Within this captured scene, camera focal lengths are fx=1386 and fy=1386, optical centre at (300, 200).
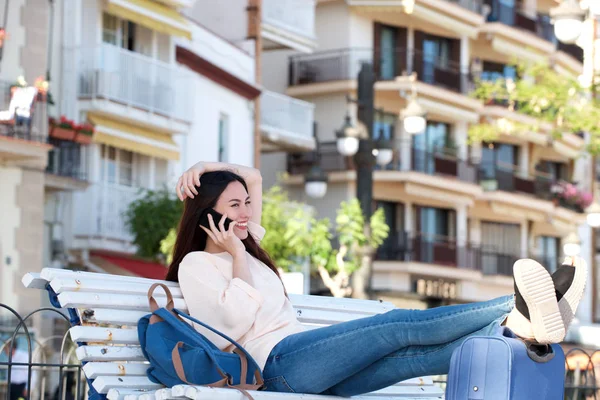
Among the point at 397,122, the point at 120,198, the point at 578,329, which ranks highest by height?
the point at 397,122

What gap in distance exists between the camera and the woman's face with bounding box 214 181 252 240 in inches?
262

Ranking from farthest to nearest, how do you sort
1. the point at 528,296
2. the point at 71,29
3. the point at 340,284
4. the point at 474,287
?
1. the point at 474,287
2. the point at 71,29
3. the point at 340,284
4. the point at 528,296

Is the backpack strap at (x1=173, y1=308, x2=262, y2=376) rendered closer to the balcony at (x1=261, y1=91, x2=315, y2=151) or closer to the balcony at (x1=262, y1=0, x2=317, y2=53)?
the balcony at (x1=261, y1=91, x2=315, y2=151)

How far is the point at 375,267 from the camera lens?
1651 inches

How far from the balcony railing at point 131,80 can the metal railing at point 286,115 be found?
228 inches

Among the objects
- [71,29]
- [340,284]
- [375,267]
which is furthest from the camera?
[375,267]

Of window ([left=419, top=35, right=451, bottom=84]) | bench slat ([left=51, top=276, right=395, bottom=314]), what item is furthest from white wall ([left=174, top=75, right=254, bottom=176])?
bench slat ([left=51, top=276, right=395, bottom=314])

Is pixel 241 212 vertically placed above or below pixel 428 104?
below

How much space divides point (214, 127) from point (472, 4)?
601 inches

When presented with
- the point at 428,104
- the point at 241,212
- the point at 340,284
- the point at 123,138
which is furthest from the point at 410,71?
the point at 241,212

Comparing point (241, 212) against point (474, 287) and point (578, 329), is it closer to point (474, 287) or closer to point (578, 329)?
point (578, 329)

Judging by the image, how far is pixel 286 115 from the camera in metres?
37.8

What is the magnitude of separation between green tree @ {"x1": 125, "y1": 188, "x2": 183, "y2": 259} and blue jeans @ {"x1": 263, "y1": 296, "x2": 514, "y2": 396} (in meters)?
21.4

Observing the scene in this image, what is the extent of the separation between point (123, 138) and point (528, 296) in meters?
24.8
